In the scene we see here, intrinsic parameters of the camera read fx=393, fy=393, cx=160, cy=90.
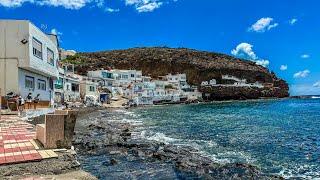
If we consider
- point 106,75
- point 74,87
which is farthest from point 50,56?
point 106,75

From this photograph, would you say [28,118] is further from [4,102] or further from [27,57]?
[27,57]

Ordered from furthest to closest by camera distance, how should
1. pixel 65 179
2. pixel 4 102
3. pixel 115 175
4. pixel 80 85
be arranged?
pixel 80 85
pixel 4 102
pixel 115 175
pixel 65 179

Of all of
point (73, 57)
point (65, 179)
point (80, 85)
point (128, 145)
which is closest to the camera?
point (65, 179)

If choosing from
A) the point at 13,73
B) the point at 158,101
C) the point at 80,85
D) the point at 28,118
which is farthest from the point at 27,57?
the point at 158,101

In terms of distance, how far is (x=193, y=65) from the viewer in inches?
6324

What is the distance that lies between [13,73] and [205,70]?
129 metres

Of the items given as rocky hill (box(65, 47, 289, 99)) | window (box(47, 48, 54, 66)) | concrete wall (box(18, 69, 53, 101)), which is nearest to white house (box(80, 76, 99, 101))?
concrete wall (box(18, 69, 53, 101))

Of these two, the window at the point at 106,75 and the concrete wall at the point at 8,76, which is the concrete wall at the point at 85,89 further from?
the concrete wall at the point at 8,76

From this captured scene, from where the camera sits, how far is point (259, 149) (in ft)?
68.7

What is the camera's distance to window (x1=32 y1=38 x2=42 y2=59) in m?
33.5

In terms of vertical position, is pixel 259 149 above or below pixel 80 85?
below

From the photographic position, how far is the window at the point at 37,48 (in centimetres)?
3353

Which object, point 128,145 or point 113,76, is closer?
point 128,145

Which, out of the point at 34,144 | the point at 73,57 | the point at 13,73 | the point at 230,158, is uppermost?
the point at 73,57
